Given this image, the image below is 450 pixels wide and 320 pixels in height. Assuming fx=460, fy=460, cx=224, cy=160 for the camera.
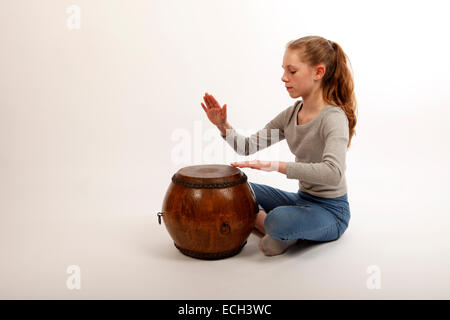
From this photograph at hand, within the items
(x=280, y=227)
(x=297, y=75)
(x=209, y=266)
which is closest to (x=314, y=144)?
(x=297, y=75)

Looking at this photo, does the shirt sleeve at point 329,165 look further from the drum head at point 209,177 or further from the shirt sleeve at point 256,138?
the shirt sleeve at point 256,138

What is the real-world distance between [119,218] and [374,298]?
1602mm

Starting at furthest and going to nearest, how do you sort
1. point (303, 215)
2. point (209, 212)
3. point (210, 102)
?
point (210, 102) → point (303, 215) → point (209, 212)

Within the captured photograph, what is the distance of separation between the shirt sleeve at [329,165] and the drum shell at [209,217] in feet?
0.91

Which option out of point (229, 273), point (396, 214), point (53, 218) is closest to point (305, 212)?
point (229, 273)

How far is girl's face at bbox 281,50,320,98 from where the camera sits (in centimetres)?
227

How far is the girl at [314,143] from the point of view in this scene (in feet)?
7.07

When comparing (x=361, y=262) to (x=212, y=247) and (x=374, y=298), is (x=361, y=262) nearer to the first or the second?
(x=374, y=298)

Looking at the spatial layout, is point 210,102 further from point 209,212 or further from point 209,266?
point 209,266

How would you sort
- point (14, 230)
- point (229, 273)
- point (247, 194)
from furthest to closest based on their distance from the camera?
point (14, 230) < point (247, 194) < point (229, 273)

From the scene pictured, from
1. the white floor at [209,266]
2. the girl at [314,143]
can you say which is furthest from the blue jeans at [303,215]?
the white floor at [209,266]

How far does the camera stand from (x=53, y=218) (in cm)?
278

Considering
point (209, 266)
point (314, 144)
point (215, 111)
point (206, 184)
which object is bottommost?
point (209, 266)

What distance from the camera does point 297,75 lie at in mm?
2279
